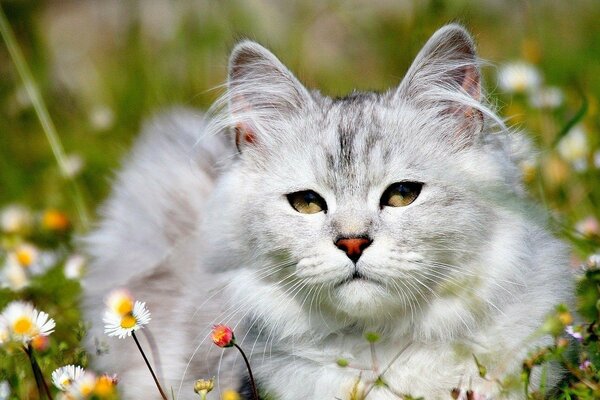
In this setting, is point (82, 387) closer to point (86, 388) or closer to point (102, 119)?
point (86, 388)

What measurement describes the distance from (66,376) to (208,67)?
289 cm

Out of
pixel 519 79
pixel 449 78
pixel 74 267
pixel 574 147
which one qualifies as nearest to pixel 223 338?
pixel 449 78

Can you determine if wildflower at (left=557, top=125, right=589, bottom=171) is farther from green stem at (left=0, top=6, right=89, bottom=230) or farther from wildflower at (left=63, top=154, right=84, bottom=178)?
wildflower at (left=63, top=154, right=84, bottom=178)

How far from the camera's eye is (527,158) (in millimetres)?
2582

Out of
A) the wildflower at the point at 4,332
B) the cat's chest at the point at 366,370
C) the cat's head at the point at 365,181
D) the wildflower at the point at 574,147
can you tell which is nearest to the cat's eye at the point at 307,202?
the cat's head at the point at 365,181

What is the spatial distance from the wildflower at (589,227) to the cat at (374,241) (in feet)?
1.99

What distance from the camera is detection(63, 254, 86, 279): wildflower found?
3.34 m

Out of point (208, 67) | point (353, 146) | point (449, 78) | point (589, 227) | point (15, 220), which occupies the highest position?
point (208, 67)

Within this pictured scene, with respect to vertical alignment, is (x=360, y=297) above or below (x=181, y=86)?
below

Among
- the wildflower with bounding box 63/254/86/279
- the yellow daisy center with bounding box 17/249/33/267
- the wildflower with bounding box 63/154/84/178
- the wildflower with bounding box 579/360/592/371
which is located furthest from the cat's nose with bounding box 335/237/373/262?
the wildflower with bounding box 63/154/84/178

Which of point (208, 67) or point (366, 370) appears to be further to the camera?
point (208, 67)

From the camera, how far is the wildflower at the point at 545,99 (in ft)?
12.2

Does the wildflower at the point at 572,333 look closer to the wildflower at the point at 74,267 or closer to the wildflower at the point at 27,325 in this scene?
the wildflower at the point at 27,325

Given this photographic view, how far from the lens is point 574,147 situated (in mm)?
3699
